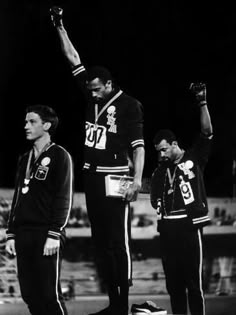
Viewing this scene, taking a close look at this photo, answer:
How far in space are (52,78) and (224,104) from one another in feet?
4.77

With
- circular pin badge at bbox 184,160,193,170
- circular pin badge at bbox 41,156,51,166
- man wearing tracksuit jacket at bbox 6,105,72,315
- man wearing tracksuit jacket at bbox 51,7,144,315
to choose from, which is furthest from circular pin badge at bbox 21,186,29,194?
circular pin badge at bbox 184,160,193,170

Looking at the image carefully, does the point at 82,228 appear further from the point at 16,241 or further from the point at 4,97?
the point at 16,241

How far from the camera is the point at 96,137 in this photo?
10.7 ft

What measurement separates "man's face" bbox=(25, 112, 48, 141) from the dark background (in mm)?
1320

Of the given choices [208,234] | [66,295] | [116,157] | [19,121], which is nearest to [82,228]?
[66,295]

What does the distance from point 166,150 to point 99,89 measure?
797mm

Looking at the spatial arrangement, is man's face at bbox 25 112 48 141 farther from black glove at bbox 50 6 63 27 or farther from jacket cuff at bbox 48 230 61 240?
black glove at bbox 50 6 63 27

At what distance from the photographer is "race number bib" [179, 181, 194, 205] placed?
3711 mm

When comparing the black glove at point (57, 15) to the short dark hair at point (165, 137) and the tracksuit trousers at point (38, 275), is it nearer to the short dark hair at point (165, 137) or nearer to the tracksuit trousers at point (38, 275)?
the short dark hair at point (165, 137)

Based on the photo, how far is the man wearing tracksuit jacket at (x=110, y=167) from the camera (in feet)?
9.93

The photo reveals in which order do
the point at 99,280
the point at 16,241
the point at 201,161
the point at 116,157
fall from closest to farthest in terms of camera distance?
the point at 16,241, the point at 116,157, the point at 201,161, the point at 99,280

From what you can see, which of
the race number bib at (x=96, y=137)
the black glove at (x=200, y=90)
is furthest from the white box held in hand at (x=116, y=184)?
the black glove at (x=200, y=90)

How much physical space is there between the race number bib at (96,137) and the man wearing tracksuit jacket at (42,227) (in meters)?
0.32

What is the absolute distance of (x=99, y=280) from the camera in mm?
6875
